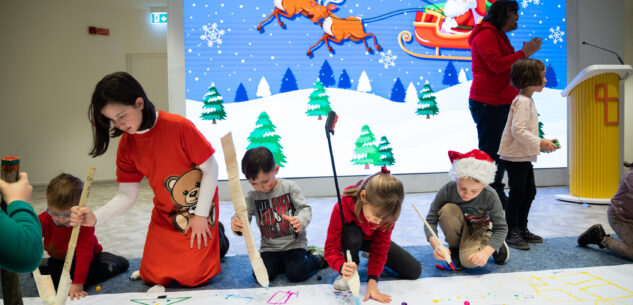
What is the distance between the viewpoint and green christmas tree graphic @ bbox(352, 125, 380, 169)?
13.0 ft

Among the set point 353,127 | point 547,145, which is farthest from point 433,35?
point 547,145

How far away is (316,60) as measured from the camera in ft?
12.8

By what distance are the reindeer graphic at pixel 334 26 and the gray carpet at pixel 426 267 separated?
2262 millimetres

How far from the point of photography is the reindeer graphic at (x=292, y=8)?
3811 mm

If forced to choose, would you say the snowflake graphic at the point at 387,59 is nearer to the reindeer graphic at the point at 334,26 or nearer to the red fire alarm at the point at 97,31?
the reindeer graphic at the point at 334,26

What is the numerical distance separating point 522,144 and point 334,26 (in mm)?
2209

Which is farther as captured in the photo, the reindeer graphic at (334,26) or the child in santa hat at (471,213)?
the reindeer graphic at (334,26)

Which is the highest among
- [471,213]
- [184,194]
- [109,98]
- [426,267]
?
[109,98]

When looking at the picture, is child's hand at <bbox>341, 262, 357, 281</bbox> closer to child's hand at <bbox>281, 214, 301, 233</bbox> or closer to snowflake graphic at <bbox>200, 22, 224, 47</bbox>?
child's hand at <bbox>281, 214, 301, 233</bbox>

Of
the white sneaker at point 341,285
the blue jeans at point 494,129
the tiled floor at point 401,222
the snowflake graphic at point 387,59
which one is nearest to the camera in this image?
the white sneaker at point 341,285

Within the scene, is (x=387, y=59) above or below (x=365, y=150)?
above

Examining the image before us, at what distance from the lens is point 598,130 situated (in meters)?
3.27

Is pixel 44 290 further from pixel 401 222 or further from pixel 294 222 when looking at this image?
pixel 401 222

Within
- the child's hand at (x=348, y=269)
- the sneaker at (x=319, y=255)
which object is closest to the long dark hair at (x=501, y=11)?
the sneaker at (x=319, y=255)
